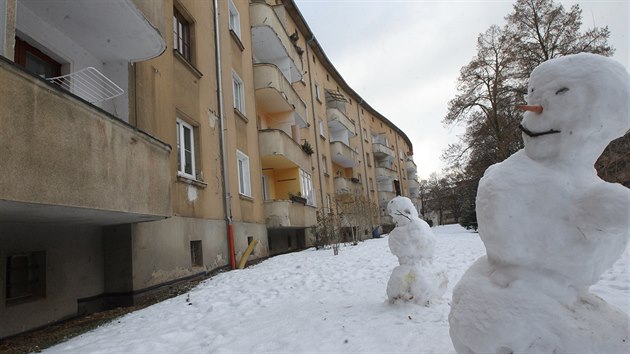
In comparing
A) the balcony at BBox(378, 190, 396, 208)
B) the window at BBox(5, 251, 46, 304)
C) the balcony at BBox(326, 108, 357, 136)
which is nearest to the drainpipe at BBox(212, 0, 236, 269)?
the window at BBox(5, 251, 46, 304)

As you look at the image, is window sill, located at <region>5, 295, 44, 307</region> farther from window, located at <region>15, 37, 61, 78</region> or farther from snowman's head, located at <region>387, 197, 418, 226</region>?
snowman's head, located at <region>387, 197, 418, 226</region>

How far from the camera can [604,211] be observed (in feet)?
5.55

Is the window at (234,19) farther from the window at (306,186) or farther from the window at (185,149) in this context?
the window at (306,186)

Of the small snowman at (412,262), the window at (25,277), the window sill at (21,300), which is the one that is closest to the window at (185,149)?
the window at (25,277)

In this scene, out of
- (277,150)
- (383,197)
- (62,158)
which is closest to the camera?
(62,158)

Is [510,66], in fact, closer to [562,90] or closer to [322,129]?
[322,129]

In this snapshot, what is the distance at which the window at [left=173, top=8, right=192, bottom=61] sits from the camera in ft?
29.8

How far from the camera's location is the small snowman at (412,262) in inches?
162

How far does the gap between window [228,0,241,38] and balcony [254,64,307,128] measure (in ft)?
4.68

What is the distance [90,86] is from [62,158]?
315 centimetres

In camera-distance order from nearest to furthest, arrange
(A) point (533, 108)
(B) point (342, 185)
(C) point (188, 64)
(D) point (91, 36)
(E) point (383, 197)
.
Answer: (A) point (533, 108) → (D) point (91, 36) → (C) point (188, 64) → (B) point (342, 185) → (E) point (383, 197)

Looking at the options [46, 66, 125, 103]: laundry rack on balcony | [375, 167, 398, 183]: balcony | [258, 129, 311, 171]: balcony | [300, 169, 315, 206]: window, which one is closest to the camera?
[46, 66, 125, 103]: laundry rack on balcony

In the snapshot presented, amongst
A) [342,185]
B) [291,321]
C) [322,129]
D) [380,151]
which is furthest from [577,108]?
[380,151]

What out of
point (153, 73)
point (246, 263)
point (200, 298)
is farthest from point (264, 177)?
point (200, 298)
